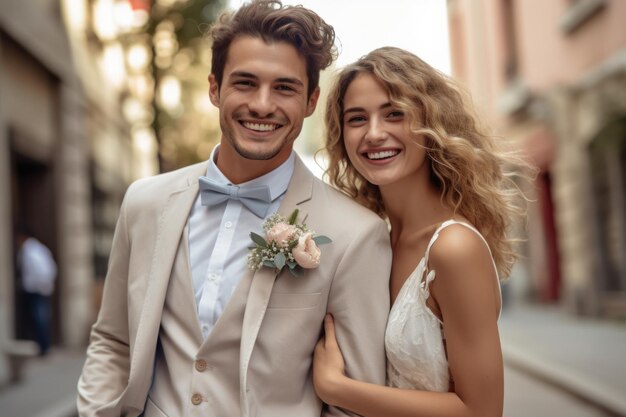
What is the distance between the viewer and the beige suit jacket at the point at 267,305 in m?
2.97

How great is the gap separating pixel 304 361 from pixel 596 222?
14.7 metres

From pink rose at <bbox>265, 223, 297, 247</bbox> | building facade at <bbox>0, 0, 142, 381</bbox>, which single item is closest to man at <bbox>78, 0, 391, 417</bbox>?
pink rose at <bbox>265, 223, 297, 247</bbox>

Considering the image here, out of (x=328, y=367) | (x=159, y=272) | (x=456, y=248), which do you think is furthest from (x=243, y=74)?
(x=328, y=367)

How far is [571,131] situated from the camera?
56.6 ft

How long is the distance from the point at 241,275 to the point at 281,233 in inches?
8.9

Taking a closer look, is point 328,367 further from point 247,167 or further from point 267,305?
point 247,167

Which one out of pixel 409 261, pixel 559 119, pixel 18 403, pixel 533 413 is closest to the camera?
pixel 409 261

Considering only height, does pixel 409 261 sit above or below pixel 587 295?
above

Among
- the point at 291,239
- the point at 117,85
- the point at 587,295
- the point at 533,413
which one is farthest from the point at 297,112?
the point at 117,85

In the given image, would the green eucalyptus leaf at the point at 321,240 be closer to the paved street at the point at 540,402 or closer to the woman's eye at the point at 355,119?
the woman's eye at the point at 355,119

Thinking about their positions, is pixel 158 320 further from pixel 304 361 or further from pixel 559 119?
pixel 559 119

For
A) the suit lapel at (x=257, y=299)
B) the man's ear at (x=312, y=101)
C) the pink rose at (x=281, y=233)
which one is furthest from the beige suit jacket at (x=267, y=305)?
the man's ear at (x=312, y=101)

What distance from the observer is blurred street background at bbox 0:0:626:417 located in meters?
11.1

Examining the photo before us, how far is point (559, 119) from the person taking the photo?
1775 cm
